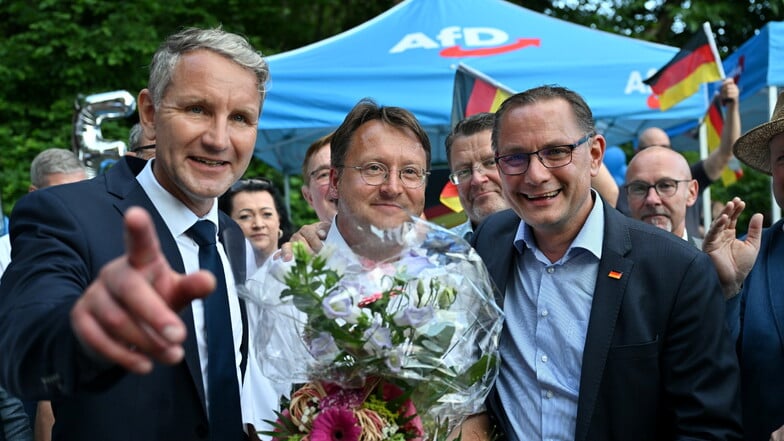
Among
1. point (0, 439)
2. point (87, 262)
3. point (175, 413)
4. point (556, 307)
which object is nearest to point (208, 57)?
point (87, 262)

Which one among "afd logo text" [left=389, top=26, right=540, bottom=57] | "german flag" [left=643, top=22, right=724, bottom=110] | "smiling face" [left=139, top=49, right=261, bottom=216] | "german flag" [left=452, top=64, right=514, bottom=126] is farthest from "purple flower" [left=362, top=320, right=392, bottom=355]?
"afd logo text" [left=389, top=26, right=540, bottom=57]

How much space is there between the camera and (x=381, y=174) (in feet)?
9.62

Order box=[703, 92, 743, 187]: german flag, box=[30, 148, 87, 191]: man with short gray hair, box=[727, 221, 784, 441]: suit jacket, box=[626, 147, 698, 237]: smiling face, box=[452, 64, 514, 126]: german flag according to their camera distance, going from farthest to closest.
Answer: box=[703, 92, 743, 187]: german flag → box=[30, 148, 87, 191]: man with short gray hair → box=[452, 64, 514, 126]: german flag → box=[626, 147, 698, 237]: smiling face → box=[727, 221, 784, 441]: suit jacket

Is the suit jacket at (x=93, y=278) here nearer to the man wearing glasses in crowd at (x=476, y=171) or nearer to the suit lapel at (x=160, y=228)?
the suit lapel at (x=160, y=228)

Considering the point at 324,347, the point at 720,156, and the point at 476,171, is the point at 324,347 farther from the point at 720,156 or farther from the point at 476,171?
the point at 720,156

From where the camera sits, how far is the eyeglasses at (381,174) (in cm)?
293

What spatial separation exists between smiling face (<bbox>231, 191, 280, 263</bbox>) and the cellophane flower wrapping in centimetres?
298

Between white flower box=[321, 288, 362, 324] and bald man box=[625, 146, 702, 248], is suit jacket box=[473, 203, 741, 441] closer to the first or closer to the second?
white flower box=[321, 288, 362, 324]

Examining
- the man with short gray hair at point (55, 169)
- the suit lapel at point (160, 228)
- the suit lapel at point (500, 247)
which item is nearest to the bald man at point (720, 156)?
the suit lapel at point (500, 247)

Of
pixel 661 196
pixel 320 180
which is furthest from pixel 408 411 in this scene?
pixel 661 196

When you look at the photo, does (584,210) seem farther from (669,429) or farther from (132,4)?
(132,4)

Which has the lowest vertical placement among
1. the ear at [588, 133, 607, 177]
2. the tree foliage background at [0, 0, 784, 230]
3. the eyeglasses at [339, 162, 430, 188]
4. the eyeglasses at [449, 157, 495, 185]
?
the tree foliage background at [0, 0, 784, 230]

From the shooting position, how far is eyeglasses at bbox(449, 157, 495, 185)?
427 cm

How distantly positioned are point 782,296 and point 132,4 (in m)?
11.9
